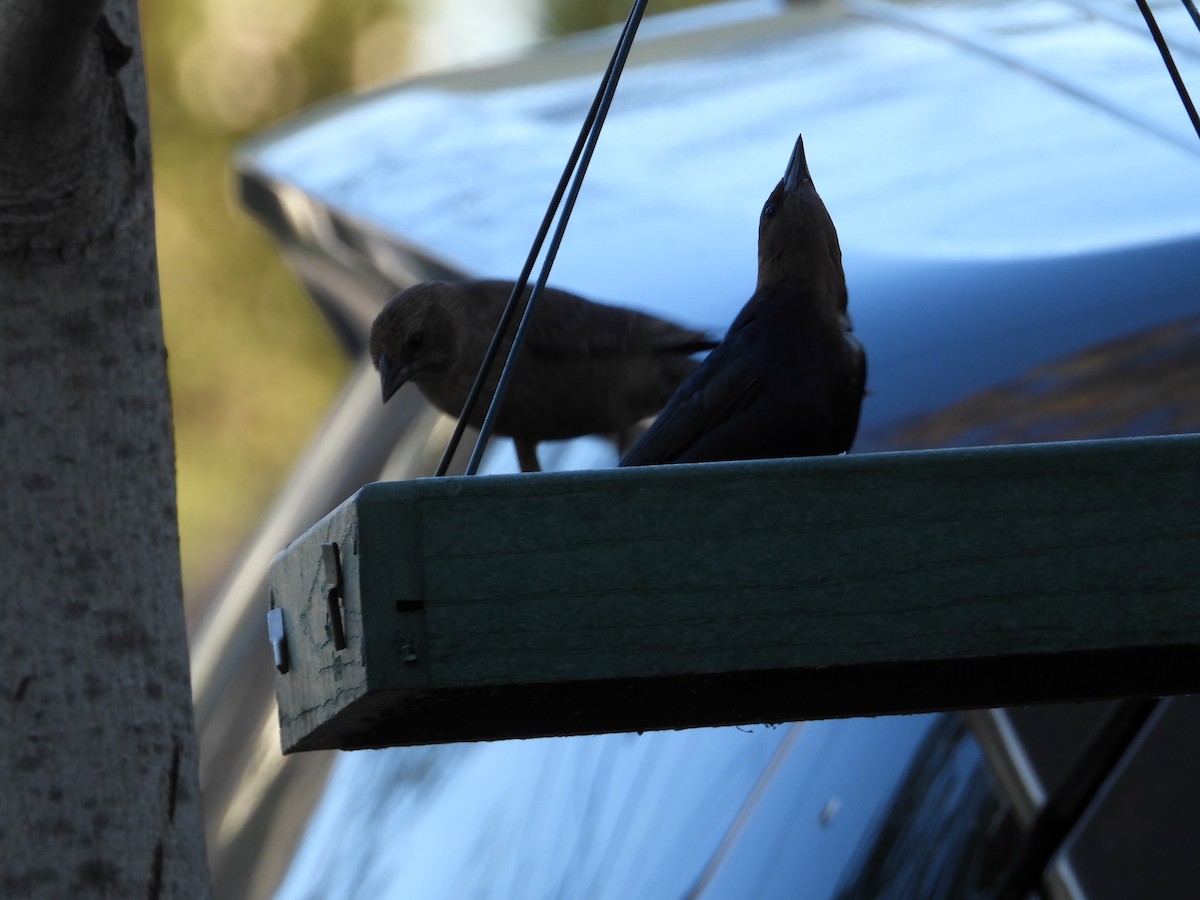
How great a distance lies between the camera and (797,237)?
62.1 inches

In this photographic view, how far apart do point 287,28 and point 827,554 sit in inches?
428

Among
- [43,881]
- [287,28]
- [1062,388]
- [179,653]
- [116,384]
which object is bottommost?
[287,28]

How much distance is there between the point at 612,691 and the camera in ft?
4.38

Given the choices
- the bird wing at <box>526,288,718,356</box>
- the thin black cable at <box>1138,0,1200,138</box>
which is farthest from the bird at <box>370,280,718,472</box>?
the thin black cable at <box>1138,0,1200,138</box>

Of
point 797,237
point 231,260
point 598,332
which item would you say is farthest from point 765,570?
point 231,260

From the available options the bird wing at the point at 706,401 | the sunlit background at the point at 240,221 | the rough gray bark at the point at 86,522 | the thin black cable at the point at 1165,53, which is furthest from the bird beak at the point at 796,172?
the sunlit background at the point at 240,221

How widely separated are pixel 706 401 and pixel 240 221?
9641 millimetres

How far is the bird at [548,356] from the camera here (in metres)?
2.00

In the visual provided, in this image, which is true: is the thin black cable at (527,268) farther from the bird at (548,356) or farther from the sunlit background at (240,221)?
the sunlit background at (240,221)

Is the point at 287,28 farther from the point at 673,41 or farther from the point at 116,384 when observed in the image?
the point at 116,384

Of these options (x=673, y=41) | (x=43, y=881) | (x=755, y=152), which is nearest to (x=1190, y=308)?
(x=755, y=152)

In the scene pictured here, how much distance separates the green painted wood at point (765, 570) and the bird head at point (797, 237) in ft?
1.10

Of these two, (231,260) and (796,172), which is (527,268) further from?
(231,260)

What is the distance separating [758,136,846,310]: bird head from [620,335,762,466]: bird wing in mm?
82
